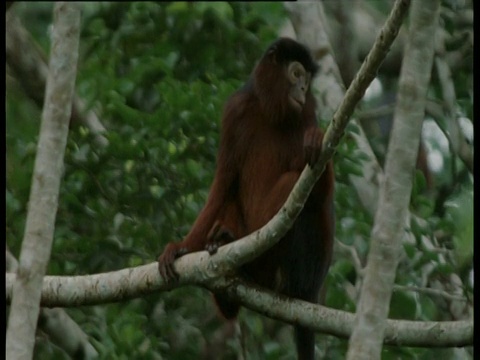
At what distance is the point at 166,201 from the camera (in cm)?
676

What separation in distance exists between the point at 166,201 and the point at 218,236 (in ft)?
2.81

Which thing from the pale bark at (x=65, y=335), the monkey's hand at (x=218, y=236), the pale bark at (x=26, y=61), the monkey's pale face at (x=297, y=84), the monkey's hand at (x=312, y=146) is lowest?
the pale bark at (x=65, y=335)

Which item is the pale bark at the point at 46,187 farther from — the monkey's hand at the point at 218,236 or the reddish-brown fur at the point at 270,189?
the monkey's hand at the point at 218,236

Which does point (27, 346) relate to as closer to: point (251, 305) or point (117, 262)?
point (251, 305)

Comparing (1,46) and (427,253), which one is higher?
(1,46)

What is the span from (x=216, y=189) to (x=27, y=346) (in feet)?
Answer: 7.52

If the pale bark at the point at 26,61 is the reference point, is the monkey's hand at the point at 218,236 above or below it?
below

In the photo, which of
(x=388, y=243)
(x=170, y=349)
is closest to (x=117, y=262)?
(x=170, y=349)

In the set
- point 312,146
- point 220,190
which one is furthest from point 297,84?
point 312,146

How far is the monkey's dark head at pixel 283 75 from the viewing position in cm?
627

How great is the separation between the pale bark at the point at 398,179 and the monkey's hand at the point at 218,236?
6.55 ft

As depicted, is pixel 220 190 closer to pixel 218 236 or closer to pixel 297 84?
pixel 218 236

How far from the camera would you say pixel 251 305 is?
5.76m

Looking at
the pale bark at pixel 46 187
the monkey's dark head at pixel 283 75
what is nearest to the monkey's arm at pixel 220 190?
the monkey's dark head at pixel 283 75
